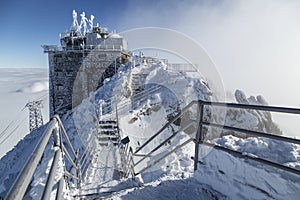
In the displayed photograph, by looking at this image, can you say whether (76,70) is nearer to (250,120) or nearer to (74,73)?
(74,73)

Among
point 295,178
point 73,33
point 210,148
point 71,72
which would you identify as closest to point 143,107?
point 210,148

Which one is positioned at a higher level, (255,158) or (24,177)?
(24,177)

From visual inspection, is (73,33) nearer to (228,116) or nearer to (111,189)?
(228,116)

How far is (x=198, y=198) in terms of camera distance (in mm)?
2939

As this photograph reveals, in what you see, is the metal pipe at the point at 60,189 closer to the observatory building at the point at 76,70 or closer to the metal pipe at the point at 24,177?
the metal pipe at the point at 24,177

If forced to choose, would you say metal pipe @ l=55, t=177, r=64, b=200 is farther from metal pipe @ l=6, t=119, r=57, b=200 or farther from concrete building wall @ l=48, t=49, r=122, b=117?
concrete building wall @ l=48, t=49, r=122, b=117

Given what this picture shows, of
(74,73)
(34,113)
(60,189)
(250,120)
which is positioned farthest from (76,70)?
(60,189)

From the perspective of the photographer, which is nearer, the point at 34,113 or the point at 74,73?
the point at 74,73

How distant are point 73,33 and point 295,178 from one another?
98.3ft

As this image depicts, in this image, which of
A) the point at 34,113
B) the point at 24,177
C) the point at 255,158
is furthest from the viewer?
the point at 34,113

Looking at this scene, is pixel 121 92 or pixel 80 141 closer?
pixel 80 141

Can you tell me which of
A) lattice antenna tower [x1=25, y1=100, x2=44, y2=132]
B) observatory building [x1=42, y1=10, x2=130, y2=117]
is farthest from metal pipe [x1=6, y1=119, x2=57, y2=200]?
lattice antenna tower [x1=25, y1=100, x2=44, y2=132]

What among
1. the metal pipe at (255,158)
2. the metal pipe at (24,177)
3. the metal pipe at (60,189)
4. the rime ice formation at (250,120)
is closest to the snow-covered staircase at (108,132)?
the metal pipe at (255,158)

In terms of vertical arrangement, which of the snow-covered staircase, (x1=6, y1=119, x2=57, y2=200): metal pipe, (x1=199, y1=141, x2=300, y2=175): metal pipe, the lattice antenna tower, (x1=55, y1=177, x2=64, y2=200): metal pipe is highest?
(x1=6, y1=119, x2=57, y2=200): metal pipe
